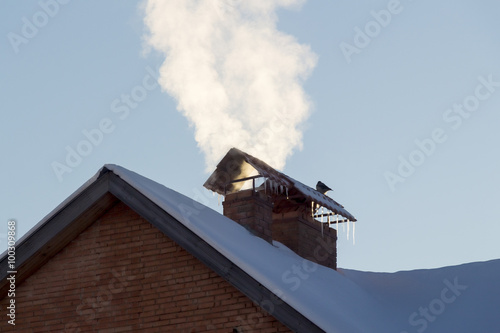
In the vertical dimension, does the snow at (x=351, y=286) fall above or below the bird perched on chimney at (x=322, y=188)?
below

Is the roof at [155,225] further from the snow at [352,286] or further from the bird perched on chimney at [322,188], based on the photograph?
the bird perched on chimney at [322,188]

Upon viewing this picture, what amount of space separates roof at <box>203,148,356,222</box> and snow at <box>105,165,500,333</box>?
148 cm

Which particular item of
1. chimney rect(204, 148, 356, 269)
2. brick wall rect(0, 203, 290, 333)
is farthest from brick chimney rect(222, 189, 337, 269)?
brick wall rect(0, 203, 290, 333)

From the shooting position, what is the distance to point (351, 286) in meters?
14.7

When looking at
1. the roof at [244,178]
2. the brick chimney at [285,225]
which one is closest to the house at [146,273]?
the brick chimney at [285,225]

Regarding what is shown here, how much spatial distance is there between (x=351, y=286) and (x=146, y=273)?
4703 millimetres

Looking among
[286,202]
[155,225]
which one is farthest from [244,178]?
[155,225]

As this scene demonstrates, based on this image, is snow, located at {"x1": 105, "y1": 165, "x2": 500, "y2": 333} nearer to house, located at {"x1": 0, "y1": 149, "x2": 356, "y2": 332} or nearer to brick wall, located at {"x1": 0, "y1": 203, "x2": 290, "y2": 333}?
house, located at {"x1": 0, "y1": 149, "x2": 356, "y2": 332}

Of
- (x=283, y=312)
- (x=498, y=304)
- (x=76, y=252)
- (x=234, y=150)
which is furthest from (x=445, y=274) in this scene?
(x=76, y=252)

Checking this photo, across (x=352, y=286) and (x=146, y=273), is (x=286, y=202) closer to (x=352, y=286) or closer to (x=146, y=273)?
(x=352, y=286)

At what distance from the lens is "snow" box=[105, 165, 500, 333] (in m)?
10.9

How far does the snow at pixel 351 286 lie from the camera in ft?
35.7

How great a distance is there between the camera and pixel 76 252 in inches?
473

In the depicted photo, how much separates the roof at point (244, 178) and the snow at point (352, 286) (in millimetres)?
1480
